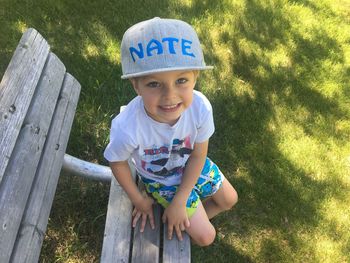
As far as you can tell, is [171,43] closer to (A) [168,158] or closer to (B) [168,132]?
(B) [168,132]

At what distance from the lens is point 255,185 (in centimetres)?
325

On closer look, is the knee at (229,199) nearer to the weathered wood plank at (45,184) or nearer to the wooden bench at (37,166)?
the wooden bench at (37,166)

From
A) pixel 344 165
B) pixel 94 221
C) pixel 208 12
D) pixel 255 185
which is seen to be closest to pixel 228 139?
pixel 255 185

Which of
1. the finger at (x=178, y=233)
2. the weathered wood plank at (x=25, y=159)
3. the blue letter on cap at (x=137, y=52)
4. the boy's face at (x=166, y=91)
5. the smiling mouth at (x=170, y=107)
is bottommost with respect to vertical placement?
the finger at (x=178, y=233)

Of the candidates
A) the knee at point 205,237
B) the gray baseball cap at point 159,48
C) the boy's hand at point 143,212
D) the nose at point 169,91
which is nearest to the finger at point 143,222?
the boy's hand at point 143,212

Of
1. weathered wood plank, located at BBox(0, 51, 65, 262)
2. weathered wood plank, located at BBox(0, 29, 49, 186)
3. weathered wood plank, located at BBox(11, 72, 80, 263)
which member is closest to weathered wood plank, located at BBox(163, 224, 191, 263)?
weathered wood plank, located at BBox(11, 72, 80, 263)

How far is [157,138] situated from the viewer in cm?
205

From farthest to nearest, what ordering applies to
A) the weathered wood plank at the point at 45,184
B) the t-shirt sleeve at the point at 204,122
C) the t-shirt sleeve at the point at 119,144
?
1. the t-shirt sleeve at the point at 204,122
2. the t-shirt sleeve at the point at 119,144
3. the weathered wood plank at the point at 45,184

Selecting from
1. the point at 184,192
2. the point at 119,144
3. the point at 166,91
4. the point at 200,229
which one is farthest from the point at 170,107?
the point at 200,229

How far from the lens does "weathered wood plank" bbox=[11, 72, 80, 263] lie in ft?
5.72

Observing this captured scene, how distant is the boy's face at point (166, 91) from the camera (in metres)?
1.74

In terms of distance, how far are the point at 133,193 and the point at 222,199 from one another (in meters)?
0.64

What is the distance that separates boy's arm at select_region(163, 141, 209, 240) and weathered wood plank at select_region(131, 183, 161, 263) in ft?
0.24

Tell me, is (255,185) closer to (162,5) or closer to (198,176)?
(198,176)
